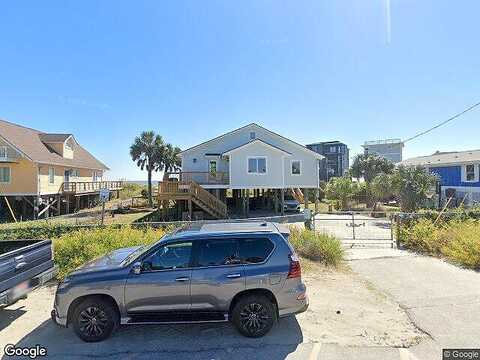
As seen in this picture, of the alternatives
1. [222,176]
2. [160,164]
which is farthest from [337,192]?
[160,164]

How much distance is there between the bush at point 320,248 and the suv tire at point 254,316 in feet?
15.9

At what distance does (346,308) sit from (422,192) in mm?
20379

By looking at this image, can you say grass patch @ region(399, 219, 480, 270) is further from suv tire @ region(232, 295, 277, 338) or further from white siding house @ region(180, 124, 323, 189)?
white siding house @ region(180, 124, 323, 189)

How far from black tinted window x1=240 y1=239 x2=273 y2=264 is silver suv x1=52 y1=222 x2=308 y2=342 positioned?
31 mm

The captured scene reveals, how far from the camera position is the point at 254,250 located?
17.5 ft

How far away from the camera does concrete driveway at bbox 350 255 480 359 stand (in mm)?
5006

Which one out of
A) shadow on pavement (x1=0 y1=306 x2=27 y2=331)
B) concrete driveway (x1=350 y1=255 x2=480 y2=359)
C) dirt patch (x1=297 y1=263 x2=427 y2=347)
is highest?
concrete driveway (x1=350 y1=255 x2=480 y2=359)

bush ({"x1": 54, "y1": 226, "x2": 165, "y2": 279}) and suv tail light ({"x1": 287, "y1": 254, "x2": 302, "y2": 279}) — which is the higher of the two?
suv tail light ({"x1": 287, "y1": 254, "x2": 302, "y2": 279})

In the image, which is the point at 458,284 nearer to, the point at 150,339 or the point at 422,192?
the point at 150,339

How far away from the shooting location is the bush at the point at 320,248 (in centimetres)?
970

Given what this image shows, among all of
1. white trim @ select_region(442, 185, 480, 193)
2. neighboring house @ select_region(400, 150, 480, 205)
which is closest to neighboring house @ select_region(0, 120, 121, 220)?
neighboring house @ select_region(400, 150, 480, 205)

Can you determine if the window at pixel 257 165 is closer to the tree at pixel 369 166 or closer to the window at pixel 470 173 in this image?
the tree at pixel 369 166

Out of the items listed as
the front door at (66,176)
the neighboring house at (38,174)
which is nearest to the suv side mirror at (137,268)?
the neighboring house at (38,174)

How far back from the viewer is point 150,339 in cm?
523
